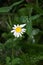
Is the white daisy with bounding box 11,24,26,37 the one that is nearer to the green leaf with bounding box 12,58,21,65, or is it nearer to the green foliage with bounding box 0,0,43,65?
the green foliage with bounding box 0,0,43,65

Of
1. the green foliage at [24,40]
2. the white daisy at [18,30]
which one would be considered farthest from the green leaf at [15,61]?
the white daisy at [18,30]

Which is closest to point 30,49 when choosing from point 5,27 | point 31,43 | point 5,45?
point 31,43

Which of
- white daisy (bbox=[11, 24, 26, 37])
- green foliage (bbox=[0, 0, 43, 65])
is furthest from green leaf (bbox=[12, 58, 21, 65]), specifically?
white daisy (bbox=[11, 24, 26, 37])

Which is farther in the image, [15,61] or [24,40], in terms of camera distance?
[24,40]

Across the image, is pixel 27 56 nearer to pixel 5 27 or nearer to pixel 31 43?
pixel 31 43

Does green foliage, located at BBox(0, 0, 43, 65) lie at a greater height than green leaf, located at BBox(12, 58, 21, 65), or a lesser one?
greater

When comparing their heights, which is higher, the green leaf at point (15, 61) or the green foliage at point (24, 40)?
the green foliage at point (24, 40)

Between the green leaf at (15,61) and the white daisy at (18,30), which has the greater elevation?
the white daisy at (18,30)

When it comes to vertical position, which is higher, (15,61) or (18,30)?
(18,30)

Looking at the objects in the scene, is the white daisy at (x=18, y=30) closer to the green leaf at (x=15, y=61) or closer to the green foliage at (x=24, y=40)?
the green foliage at (x=24, y=40)

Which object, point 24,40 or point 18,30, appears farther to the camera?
point 24,40

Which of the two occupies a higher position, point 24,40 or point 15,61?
point 24,40
